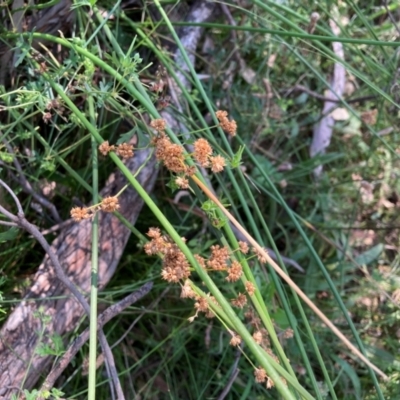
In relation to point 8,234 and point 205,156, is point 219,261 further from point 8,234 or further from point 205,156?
point 8,234

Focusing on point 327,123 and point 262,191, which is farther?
point 327,123

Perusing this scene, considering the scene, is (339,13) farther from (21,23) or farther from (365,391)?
(365,391)

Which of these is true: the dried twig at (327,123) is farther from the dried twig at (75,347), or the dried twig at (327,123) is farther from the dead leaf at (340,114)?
the dried twig at (75,347)

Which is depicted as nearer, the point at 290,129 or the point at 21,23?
the point at 21,23

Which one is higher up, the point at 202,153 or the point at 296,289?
the point at 202,153

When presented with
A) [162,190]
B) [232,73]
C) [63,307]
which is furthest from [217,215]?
[232,73]

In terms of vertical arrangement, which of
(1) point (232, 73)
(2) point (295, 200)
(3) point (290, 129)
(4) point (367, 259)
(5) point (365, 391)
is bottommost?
(5) point (365, 391)

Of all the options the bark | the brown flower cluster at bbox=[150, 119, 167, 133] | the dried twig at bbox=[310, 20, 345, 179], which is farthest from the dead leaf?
the brown flower cluster at bbox=[150, 119, 167, 133]

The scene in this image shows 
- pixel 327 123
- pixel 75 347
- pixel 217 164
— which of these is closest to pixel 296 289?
pixel 217 164

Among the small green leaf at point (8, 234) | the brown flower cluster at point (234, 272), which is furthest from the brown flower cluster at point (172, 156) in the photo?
the small green leaf at point (8, 234)
